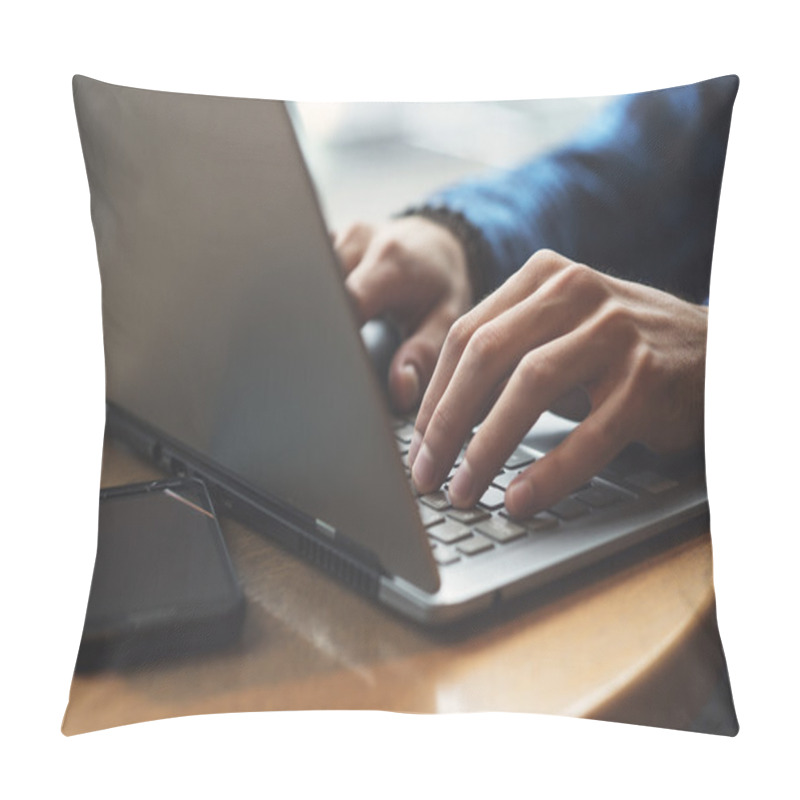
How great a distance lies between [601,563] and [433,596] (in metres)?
0.15

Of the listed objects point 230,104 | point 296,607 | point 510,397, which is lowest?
point 296,607

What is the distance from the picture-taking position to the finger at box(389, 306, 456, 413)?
886mm

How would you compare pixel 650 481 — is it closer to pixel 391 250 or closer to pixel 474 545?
pixel 474 545

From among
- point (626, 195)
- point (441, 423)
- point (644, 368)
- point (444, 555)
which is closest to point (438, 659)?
point (444, 555)

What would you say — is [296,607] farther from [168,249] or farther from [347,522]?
[168,249]

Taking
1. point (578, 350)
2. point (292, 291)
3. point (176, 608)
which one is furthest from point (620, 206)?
point (176, 608)

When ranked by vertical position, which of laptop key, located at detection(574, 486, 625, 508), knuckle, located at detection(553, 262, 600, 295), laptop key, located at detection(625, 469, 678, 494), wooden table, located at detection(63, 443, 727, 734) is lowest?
wooden table, located at detection(63, 443, 727, 734)

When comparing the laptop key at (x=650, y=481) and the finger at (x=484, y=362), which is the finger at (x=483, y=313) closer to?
the finger at (x=484, y=362)

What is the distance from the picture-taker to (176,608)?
36.2 inches

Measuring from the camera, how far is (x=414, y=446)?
0.89 metres

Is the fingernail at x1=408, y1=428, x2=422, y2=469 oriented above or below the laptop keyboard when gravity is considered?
above

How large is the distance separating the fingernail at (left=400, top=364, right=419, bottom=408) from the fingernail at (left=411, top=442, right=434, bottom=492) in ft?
0.12

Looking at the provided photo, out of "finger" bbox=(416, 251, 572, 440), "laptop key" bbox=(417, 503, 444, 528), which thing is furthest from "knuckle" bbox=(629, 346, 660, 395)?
"laptop key" bbox=(417, 503, 444, 528)

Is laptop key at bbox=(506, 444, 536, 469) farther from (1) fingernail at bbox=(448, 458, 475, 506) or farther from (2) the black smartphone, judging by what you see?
(2) the black smartphone
